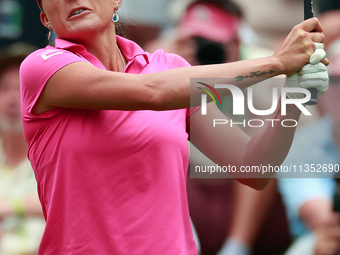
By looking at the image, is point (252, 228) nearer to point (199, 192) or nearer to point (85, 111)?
point (199, 192)

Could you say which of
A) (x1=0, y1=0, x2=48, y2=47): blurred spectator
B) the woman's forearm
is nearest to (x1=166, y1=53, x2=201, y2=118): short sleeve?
the woman's forearm

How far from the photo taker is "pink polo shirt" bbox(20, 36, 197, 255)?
126cm

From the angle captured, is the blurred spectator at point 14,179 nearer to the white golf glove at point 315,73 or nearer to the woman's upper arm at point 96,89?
the woman's upper arm at point 96,89

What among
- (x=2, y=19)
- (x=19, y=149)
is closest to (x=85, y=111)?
(x=19, y=149)

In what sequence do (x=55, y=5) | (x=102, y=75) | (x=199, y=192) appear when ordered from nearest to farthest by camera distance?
(x=102, y=75) → (x=55, y=5) → (x=199, y=192)

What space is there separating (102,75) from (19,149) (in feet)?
7.07

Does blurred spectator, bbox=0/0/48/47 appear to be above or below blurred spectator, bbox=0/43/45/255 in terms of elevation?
above

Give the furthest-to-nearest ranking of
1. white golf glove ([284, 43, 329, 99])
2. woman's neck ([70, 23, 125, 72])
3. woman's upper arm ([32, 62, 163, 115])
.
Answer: woman's neck ([70, 23, 125, 72]) < white golf glove ([284, 43, 329, 99]) < woman's upper arm ([32, 62, 163, 115])

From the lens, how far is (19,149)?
317cm

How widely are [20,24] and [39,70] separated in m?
2.12

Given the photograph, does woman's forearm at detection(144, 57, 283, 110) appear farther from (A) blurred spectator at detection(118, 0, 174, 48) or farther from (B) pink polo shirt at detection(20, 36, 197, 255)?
(A) blurred spectator at detection(118, 0, 174, 48)

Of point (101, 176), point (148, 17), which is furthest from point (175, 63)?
point (148, 17)

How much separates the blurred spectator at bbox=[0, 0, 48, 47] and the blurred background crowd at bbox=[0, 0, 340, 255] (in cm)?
11

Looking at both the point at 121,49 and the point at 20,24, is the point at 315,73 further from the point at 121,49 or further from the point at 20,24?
the point at 20,24
